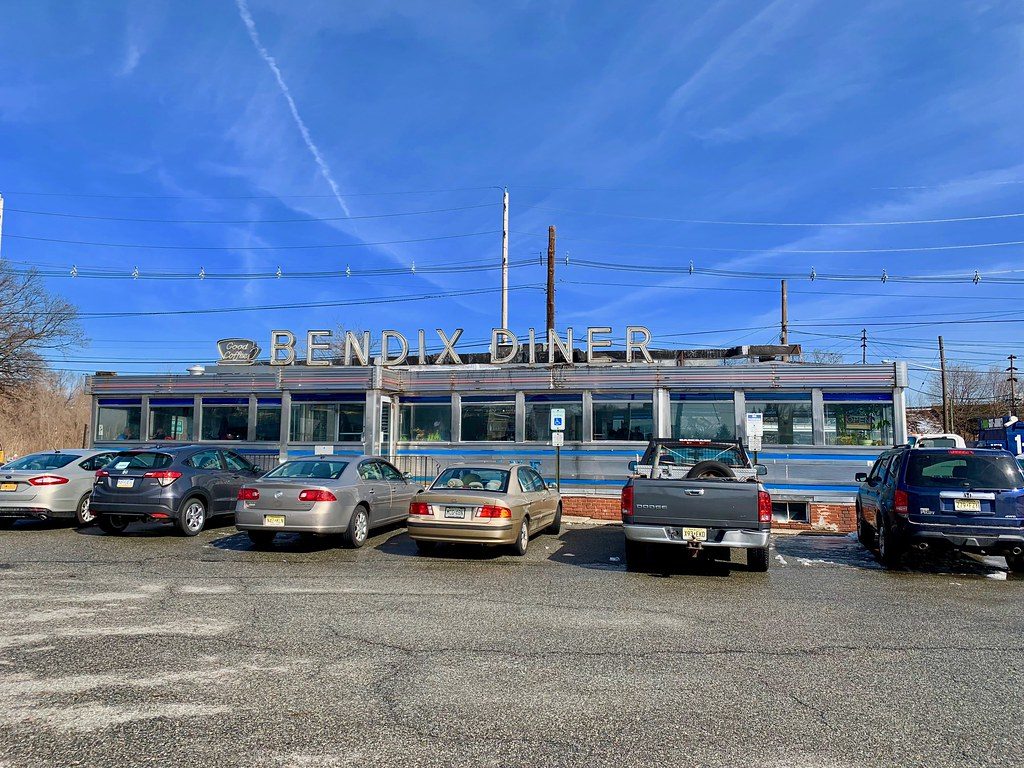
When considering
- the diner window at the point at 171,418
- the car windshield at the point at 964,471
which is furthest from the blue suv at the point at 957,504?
the diner window at the point at 171,418

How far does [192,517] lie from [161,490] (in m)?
0.79

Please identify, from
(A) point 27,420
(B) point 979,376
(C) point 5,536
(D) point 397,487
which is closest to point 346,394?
(D) point 397,487

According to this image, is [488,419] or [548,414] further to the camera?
[488,419]

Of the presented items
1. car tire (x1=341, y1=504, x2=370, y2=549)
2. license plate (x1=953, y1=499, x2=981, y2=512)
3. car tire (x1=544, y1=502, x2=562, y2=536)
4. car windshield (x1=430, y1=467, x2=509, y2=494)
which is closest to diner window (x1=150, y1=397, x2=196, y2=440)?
car tire (x1=341, y1=504, x2=370, y2=549)

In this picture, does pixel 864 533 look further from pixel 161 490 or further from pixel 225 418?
pixel 225 418

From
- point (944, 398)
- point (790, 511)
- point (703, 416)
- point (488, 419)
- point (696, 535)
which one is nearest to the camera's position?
point (696, 535)

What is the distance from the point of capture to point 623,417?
18219mm

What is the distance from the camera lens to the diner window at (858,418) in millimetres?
16938

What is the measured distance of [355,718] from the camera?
4453 millimetres

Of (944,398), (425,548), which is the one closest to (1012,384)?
(944,398)

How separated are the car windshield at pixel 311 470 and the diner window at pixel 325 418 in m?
7.06

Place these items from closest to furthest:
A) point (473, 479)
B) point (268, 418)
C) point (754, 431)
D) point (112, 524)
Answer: point (473, 479)
point (112, 524)
point (754, 431)
point (268, 418)

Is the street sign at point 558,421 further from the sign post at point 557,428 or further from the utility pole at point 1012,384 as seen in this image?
the utility pole at point 1012,384

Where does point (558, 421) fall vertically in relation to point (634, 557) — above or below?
above
